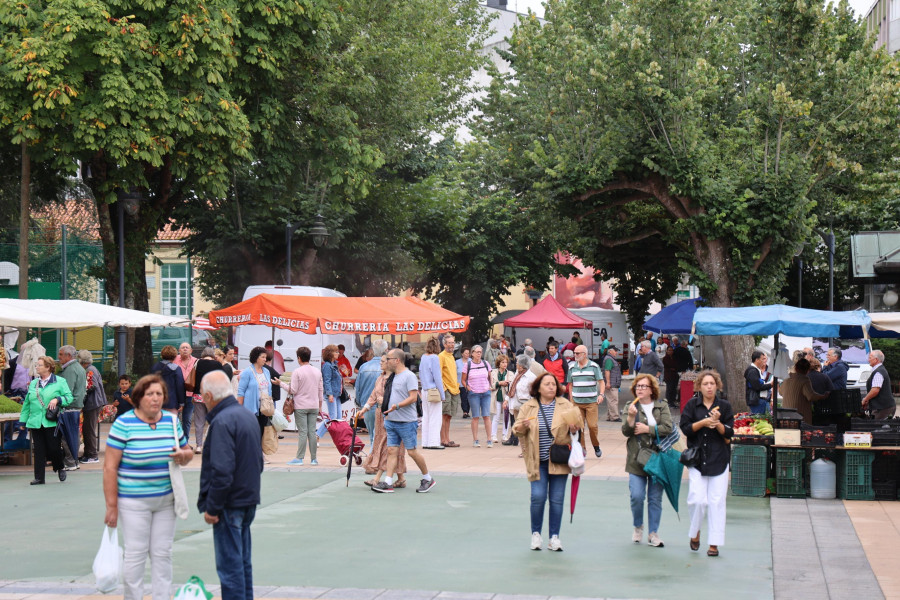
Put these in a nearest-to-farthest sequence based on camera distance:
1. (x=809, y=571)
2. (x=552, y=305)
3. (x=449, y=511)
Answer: (x=809, y=571), (x=449, y=511), (x=552, y=305)

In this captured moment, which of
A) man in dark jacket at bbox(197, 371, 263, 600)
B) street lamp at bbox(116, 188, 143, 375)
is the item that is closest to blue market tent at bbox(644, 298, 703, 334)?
street lamp at bbox(116, 188, 143, 375)

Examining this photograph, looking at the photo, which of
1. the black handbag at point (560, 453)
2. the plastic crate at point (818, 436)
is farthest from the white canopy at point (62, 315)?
the plastic crate at point (818, 436)

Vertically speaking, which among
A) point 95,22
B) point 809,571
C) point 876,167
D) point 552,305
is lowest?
point 809,571

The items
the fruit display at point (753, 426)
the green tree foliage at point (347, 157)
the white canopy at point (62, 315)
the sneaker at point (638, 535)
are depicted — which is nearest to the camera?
the sneaker at point (638, 535)

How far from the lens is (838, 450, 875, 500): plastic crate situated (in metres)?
12.4

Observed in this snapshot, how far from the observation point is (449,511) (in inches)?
445

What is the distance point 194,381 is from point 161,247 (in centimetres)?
3774

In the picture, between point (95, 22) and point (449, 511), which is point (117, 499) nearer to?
point (449, 511)

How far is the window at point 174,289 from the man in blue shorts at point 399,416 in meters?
43.5

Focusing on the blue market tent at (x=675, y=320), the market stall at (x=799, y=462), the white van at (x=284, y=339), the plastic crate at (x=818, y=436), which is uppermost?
the blue market tent at (x=675, y=320)

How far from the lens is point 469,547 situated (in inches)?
368

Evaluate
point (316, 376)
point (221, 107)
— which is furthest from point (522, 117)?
point (316, 376)

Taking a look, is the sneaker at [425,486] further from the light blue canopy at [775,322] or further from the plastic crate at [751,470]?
the light blue canopy at [775,322]

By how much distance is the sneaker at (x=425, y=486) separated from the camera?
41.4 ft
